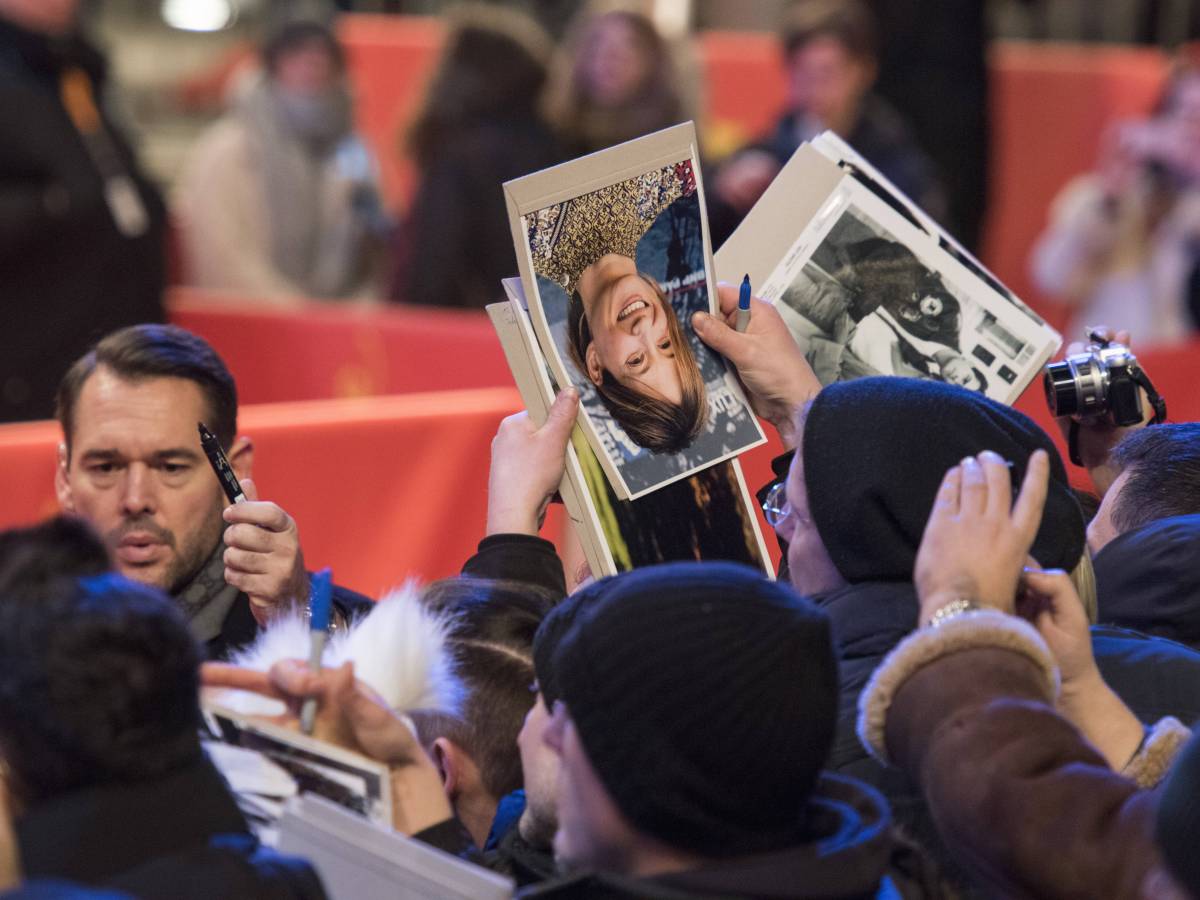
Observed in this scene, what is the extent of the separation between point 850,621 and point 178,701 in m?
0.82

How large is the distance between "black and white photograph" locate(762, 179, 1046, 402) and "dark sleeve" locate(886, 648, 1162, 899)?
0.90m

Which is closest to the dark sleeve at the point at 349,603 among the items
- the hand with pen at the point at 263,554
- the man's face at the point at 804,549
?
the hand with pen at the point at 263,554

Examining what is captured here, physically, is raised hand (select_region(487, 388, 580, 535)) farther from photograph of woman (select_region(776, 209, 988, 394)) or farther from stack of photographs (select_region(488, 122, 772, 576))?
photograph of woman (select_region(776, 209, 988, 394))

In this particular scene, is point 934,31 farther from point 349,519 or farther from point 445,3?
point 349,519

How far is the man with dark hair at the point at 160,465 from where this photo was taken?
8.87 feet

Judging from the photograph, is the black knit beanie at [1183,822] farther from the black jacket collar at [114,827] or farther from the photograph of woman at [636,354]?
the photograph of woman at [636,354]

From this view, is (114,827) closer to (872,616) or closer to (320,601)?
(320,601)

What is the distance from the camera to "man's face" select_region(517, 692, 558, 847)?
1.77 metres

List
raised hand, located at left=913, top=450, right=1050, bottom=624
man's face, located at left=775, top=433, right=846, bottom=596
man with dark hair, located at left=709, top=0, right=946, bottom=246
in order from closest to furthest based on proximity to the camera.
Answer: raised hand, located at left=913, top=450, right=1050, bottom=624
man's face, located at left=775, top=433, right=846, bottom=596
man with dark hair, located at left=709, top=0, right=946, bottom=246

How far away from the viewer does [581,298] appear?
224cm

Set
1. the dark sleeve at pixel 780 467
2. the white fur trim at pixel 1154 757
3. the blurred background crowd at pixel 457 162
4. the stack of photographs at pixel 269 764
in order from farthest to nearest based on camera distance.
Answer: the blurred background crowd at pixel 457 162
the dark sleeve at pixel 780 467
the white fur trim at pixel 1154 757
the stack of photographs at pixel 269 764

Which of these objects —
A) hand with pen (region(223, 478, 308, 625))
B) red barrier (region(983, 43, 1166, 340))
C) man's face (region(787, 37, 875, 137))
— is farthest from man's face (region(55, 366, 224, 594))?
red barrier (region(983, 43, 1166, 340))

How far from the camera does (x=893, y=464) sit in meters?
1.94

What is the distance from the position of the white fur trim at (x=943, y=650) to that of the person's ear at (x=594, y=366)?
0.68 m
